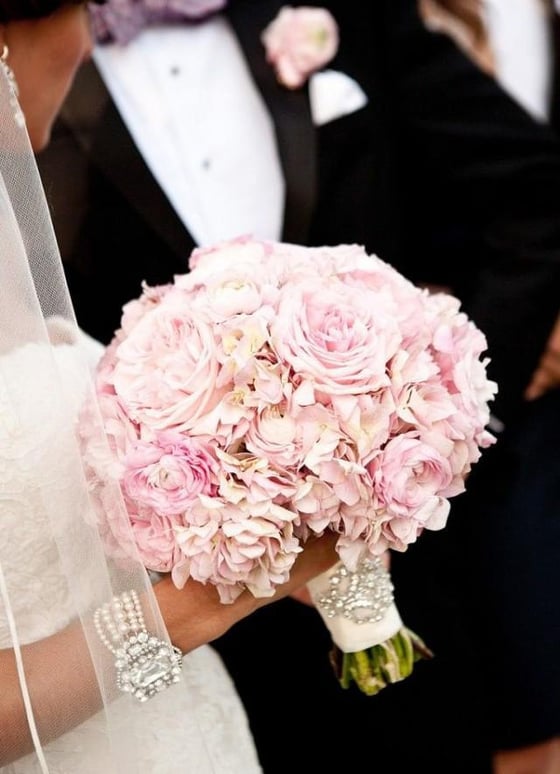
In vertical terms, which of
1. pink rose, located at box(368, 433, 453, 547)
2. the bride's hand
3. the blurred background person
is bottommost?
the blurred background person

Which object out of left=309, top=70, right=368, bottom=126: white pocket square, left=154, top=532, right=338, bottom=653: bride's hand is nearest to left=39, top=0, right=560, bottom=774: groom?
left=309, top=70, right=368, bottom=126: white pocket square

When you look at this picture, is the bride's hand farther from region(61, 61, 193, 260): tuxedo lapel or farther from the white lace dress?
region(61, 61, 193, 260): tuxedo lapel

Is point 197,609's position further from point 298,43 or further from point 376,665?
point 298,43

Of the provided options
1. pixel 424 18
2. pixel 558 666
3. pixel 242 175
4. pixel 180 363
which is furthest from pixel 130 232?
pixel 558 666

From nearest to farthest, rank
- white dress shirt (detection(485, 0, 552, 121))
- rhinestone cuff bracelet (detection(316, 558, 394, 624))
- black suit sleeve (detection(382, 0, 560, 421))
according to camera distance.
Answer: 1. rhinestone cuff bracelet (detection(316, 558, 394, 624))
2. black suit sleeve (detection(382, 0, 560, 421))
3. white dress shirt (detection(485, 0, 552, 121))

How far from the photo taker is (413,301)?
2.55 ft

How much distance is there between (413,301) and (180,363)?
218 millimetres

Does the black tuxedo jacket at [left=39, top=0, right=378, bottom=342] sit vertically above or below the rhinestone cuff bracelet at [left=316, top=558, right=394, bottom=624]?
above

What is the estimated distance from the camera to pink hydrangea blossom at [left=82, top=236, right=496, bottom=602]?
0.69m

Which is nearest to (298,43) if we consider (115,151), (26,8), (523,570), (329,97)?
(329,97)

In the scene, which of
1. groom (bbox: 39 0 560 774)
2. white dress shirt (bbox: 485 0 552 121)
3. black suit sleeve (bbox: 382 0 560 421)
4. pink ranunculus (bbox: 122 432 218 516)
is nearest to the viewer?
pink ranunculus (bbox: 122 432 218 516)

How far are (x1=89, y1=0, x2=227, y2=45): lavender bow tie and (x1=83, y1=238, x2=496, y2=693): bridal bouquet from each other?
706 mm

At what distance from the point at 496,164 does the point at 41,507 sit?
1105mm

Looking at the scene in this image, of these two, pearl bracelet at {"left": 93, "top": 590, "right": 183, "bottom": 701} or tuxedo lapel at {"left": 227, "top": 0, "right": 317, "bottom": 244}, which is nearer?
pearl bracelet at {"left": 93, "top": 590, "right": 183, "bottom": 701}
